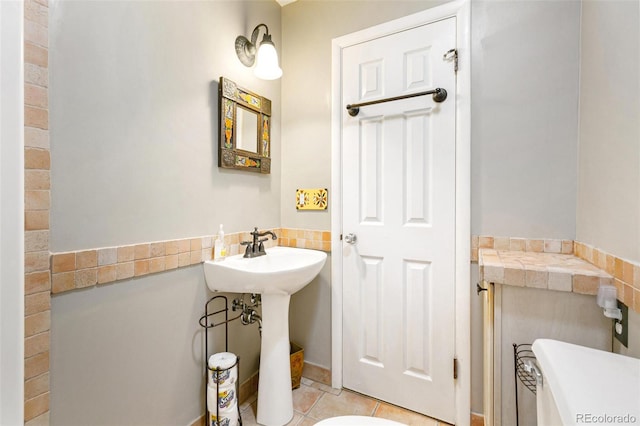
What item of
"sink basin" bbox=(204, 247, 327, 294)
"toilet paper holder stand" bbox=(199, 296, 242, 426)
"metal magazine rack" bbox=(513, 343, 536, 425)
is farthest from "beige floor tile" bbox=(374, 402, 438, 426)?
"sink basin" bbox=(204, 247, 327, 294)

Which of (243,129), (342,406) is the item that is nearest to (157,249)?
(243,129)

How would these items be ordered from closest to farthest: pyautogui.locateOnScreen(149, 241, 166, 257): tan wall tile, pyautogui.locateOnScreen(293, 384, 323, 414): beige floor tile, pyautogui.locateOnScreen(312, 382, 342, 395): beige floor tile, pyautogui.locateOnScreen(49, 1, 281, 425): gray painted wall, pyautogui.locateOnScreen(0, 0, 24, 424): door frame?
pyautogui.locateOnScreen(0, 0, 24, 424): door frame → pyautogui.locateOnScreen(49, 1, 281, 425): gray painted wall → pyautogui.locateOnScreen(149, 241, 166, 257): tan wall tile → pyautogui.locateOnScreen(293, 384, 323, 414): beige floor tile → pyautogui.locateOnScreen(312, 382, 342, 395): beige floor tile

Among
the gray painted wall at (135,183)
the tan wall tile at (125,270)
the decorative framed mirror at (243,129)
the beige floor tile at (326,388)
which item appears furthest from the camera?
the beige floor tile at (326,388)

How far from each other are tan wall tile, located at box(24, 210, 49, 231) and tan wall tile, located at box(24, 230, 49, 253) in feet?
0.05

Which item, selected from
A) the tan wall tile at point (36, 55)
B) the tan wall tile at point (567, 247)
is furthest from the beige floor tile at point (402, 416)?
the tan wall tile at point (36, 55)

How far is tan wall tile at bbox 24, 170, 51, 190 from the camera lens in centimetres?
87

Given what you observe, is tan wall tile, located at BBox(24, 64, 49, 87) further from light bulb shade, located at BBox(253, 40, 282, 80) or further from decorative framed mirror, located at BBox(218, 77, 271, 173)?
light bulb shade, located at BBox(253, 40, 282, 80)

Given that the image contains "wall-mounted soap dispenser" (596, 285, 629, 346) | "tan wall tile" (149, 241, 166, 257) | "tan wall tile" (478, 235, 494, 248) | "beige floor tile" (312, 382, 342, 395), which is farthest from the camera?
"beige floor tile" (312, 382, 342, 395)

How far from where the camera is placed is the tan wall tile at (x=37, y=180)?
2.84ft

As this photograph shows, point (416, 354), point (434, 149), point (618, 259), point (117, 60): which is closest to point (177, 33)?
point (117, 60)

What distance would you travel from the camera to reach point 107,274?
1.07 m

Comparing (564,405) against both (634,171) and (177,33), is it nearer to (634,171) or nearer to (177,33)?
(634,171)

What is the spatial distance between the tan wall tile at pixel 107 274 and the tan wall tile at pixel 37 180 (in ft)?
1.10

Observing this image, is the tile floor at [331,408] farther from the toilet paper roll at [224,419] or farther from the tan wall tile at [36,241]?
the tan wall tile at [36,241]
